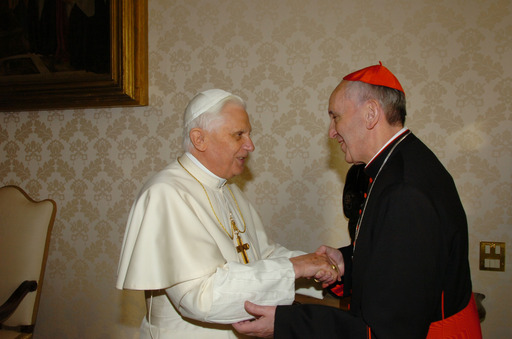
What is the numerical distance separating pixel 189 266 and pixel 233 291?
0.21 m

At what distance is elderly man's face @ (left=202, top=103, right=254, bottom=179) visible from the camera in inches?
76.8

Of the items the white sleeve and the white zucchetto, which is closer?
the white sleeve

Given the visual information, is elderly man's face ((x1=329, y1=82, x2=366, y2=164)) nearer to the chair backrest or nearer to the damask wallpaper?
the damask wallpaper

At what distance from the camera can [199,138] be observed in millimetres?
1962

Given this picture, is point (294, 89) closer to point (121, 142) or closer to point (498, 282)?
point (121, 142)

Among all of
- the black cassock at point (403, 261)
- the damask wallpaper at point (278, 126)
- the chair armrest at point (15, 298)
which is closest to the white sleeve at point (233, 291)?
the black cassock at point (403, 261)

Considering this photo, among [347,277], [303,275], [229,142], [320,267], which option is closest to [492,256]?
[347,277]

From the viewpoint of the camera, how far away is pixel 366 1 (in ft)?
9.26

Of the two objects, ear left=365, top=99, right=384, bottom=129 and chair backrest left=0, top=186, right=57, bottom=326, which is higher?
ear left=365, top=99, right=384, bottom=129

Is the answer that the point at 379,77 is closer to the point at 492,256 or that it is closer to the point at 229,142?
the point at 229,142

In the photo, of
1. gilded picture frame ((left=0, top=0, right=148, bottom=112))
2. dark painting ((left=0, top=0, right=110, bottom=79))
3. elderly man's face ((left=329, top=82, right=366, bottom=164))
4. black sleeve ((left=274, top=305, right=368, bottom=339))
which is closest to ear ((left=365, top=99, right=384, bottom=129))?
A: elderly man's face ((left=329, top=82, right=366, bottom=164))

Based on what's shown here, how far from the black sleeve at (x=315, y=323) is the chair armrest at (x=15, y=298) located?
2.02m

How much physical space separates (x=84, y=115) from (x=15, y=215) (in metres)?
1.00

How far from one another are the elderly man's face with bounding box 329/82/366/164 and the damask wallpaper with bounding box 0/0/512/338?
117 cm
